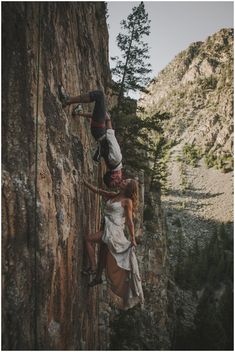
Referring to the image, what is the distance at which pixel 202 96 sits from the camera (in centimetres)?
Result: 14162

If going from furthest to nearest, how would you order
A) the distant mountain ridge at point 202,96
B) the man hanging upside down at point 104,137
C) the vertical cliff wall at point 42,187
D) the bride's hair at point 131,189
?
1. the distant mountain ridge at point 202,96
2. the man hanging upside down at point 104,137
3. the bride's hair at point 131,189
4. the vertical cliff wall at point 42,187

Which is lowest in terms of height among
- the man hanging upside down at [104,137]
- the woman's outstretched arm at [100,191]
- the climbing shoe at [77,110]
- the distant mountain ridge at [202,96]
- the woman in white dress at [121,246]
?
the woman in white dress at [121,246]

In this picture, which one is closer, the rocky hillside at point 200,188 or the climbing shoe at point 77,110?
the climbing shoe at point 77,110

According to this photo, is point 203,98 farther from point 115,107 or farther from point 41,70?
point 41,70

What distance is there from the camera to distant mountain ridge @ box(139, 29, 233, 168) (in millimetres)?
112750

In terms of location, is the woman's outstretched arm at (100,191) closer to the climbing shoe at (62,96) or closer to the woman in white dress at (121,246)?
the woman in white dress at (121,246)

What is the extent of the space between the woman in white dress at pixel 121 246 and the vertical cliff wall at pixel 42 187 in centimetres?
63

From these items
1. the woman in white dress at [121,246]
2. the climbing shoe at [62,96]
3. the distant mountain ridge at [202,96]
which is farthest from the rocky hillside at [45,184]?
the distant mountain ridge at [202,96]

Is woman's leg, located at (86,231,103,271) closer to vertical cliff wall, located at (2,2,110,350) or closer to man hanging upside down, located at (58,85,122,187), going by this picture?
vertical cliff wall, located at (2,2,110,350)

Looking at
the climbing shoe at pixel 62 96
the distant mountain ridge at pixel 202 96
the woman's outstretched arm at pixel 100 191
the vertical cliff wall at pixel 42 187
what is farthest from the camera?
the distant mountain ridge at pixel 202 96

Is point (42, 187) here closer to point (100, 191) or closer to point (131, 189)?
point (100, 191)

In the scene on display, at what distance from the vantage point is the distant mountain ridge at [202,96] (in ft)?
370

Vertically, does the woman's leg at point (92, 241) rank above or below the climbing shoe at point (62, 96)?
below

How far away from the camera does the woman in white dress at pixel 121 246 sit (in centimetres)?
733
